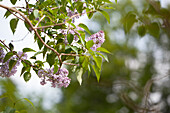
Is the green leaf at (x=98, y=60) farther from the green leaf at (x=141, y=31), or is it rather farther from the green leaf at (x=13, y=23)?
the green leaf at (x=13, y=23)

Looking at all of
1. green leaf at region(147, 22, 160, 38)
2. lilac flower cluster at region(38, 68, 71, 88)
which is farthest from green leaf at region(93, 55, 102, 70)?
green leaf at region(147, 22, 160, 38)

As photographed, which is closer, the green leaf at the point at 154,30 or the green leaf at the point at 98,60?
the green leaf at the point at 154,30

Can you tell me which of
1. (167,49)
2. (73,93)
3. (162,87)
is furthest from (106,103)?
(167,49)

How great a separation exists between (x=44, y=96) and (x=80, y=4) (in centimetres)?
668

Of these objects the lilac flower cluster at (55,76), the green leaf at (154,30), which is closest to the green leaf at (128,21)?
the green leaf at (154,30)

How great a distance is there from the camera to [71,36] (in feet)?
2.50

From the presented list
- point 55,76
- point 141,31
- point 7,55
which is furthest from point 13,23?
point 141,31

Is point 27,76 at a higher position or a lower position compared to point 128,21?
lower

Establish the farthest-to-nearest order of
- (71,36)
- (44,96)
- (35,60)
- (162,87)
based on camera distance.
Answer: (162,87) → (44,96) → (35,60) → (71,36)

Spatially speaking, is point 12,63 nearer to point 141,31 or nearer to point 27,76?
point 27,76

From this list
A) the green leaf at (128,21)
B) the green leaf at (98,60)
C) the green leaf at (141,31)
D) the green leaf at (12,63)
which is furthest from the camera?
the green leaf at (12,63)

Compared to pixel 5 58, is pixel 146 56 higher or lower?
lower

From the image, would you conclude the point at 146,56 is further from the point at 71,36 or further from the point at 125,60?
the point at 71,36

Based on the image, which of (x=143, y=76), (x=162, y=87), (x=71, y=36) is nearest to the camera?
(x=71, y=36)
